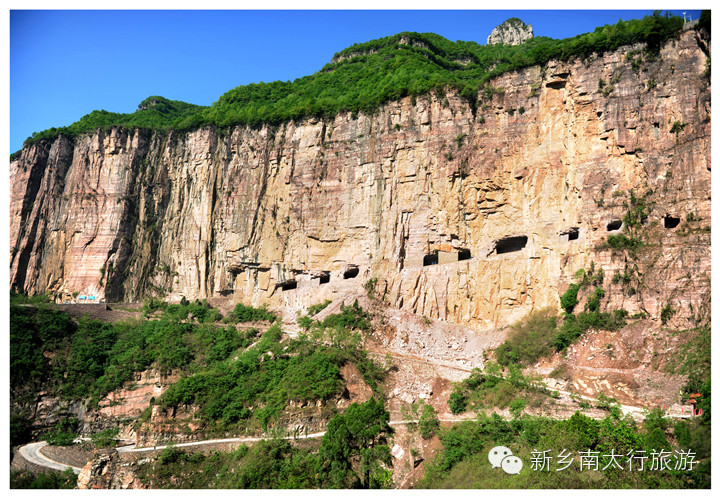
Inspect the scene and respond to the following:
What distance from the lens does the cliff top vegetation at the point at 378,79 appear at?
32.4 m

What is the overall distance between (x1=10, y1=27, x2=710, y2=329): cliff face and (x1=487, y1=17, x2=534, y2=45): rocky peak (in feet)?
108

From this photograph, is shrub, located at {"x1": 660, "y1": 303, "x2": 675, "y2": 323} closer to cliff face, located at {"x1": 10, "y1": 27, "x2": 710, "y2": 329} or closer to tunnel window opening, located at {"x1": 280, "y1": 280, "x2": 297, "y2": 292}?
cliff face, located at {"x1": 10, "y1": 27, "x2": 710, "y2": 329}

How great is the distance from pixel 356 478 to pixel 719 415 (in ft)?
40.8

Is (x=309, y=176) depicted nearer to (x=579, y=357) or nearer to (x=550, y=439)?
(x=579, y=357)

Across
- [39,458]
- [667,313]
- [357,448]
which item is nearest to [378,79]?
[667,313]

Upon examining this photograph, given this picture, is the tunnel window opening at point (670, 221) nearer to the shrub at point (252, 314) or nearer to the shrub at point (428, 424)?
the shrub at point (428, 424)

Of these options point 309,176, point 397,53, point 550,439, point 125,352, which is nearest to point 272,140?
point 309,176

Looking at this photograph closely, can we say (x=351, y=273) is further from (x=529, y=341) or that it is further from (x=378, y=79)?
(x=378, y=79)

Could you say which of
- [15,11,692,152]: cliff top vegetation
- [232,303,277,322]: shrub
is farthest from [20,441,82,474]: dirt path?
[15,11,692,152]: cliff top vegetation

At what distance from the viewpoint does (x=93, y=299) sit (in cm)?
4278

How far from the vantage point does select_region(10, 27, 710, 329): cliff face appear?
29.3 metres

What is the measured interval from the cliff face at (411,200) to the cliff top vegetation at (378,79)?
86 cm

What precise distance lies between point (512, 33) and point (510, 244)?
40.5 m

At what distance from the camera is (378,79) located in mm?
47688
